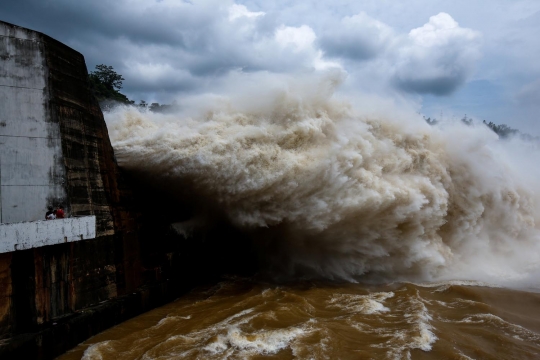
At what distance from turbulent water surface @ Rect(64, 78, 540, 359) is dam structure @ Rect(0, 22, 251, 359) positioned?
0.77 metres

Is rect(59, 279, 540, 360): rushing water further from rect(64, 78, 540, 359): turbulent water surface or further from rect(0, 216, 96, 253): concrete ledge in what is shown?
rect(0, 216, 96, 253): concrete ledge

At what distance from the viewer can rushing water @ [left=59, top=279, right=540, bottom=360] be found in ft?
26.0

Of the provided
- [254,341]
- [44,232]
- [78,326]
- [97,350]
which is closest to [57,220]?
[44,232]

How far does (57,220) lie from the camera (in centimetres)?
830

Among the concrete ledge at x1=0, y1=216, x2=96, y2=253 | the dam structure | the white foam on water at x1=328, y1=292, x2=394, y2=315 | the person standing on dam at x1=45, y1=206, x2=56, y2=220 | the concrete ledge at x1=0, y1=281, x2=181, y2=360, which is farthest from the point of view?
the white foam on water at x1=328, y1=292, x2=394, y2=315

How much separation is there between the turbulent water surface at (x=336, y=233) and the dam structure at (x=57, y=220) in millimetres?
771

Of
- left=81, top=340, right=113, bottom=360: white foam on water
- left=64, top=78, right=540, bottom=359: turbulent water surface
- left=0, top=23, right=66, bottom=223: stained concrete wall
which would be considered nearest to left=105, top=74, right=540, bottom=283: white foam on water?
left=64, top=78, right=540, bottom=359: turbulent water surface

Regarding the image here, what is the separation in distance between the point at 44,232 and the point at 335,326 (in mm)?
6733

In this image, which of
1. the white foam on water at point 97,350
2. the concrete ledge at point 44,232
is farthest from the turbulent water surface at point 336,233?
the concrete ledge at point 44,232

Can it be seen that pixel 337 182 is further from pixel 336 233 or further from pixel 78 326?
pixel 78 326

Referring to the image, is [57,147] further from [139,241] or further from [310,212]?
[310,212]

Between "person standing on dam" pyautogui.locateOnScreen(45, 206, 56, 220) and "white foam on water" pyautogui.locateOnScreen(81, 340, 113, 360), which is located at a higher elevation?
"person standing on dam" pyautogui.locateOnScreen(45, 206, 56, 220)

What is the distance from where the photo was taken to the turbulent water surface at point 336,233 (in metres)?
8.55

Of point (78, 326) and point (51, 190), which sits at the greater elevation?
point (51, 190)
